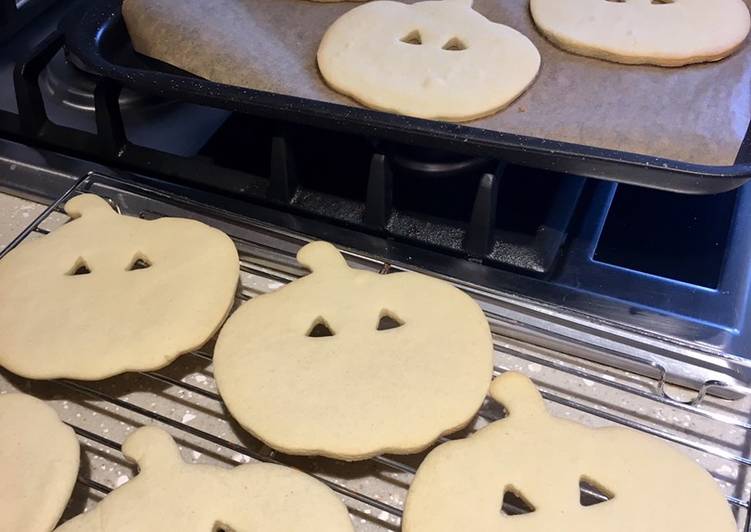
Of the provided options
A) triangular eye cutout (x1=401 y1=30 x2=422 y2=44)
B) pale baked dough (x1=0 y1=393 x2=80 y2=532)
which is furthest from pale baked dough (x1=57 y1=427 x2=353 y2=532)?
triangular eye cutout (x1=401 y1=30 x2=422 y2=44)

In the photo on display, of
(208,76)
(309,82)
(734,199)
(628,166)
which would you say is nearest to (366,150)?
(309,82)

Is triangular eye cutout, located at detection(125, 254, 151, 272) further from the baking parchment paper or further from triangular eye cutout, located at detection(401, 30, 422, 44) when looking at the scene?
triangular eye cutout, located at detection(401, 30, 422, 44)

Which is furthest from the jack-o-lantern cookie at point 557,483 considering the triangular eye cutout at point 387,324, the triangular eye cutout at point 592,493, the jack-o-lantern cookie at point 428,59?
the jack-o-lantern cookie at point 428,59

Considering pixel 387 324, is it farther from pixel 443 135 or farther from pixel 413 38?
pixel 413 38

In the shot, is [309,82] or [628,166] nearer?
[628,166]

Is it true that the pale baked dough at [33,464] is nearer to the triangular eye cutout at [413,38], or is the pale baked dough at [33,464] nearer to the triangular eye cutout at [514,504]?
the triangular eye cutout at [514,504]

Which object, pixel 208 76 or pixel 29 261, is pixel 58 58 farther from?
pixel 29 261
